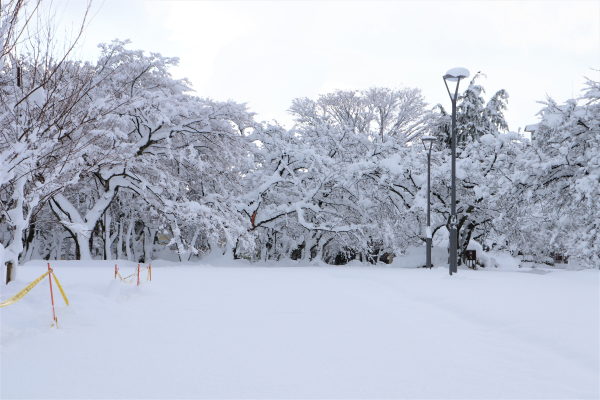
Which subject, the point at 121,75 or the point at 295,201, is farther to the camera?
the point at 295,201

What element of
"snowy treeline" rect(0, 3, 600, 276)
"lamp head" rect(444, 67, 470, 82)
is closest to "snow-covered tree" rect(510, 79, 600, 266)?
"snowy treeline" rect(0, 3, 600, 276)

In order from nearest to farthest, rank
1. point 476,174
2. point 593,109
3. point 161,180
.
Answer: point 593,109
point 161,180
point 476,174

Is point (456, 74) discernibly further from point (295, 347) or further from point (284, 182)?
point (284, 182)

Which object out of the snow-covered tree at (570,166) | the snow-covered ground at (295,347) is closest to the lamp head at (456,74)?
the snow-covered tree at (570,166)

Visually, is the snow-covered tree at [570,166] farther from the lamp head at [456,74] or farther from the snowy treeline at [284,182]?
the lamp head at [456,74]

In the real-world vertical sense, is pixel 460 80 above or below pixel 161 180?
above

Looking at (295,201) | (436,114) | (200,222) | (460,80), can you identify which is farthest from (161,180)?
(436,114)

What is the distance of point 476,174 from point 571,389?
26.0 meters

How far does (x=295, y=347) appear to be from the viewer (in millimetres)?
6219

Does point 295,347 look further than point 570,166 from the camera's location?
No

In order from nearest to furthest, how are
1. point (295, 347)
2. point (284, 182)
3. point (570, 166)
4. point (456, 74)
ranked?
point (295, 347) < point (456, 74) < point (570, 166) < point (284, 182)

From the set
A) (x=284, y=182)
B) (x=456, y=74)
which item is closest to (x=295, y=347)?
(x=456, y=74)

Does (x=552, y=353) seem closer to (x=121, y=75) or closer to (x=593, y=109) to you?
(x=593, y=109)

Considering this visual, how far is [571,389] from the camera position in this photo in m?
4.63
